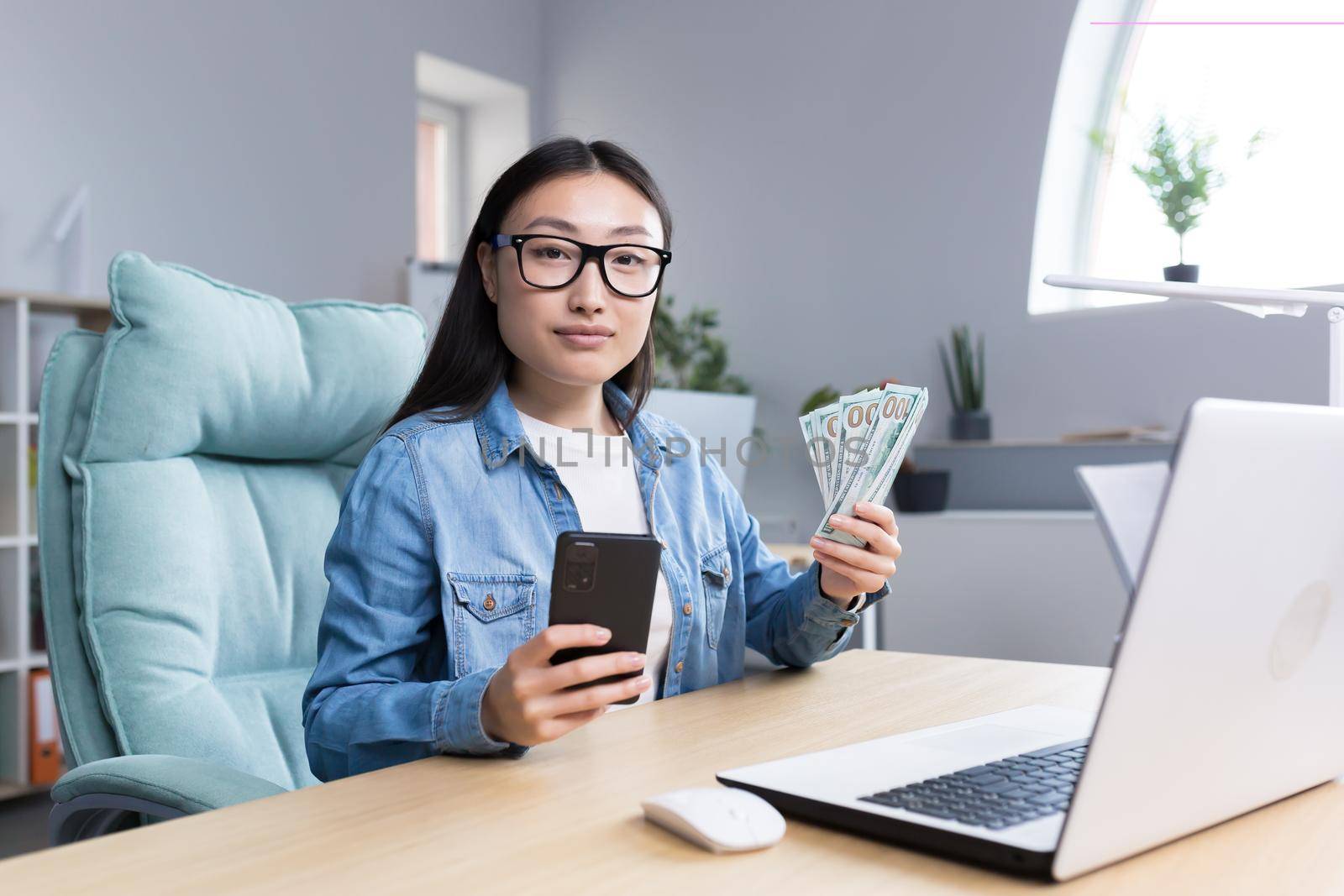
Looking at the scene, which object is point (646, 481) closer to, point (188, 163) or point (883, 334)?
point (883, 334)

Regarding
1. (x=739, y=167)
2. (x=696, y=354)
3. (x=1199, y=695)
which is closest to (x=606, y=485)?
(x=1199, y=695)

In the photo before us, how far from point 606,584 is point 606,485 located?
0.53 m

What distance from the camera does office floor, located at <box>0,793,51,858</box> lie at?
281 centimetres

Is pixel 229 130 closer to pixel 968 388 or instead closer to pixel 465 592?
pixel 968 388

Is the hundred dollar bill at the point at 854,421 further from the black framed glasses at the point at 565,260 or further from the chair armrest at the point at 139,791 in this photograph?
the chair armrest at the point at 139,791

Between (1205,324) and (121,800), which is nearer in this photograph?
(121,800)

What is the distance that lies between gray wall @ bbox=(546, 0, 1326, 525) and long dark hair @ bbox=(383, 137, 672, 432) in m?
2.42

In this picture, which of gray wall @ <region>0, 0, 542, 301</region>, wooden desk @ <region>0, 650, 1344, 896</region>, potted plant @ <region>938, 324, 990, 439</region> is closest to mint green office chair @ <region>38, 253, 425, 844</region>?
wooden desk @ <region>0, 650, 1344, 896</region>

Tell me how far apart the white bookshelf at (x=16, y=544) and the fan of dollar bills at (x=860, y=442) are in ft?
8.49

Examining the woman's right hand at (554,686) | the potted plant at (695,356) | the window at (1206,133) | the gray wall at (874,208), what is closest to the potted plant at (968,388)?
the gray wall at (874,208)

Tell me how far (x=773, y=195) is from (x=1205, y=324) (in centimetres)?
164

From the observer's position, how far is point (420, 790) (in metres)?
0.79

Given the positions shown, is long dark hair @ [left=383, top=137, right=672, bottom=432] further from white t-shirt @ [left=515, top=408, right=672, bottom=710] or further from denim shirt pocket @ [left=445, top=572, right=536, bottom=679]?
denim shirt pocket @ [left=445, top=572, right=536, bottom=679]

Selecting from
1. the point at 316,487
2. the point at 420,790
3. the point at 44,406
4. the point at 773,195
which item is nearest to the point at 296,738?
the point at 316,487
